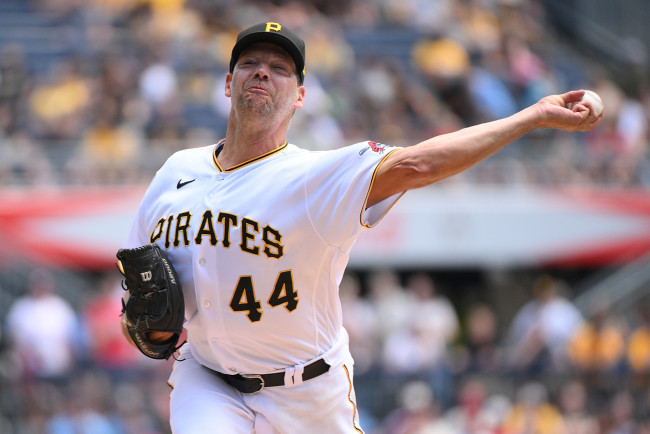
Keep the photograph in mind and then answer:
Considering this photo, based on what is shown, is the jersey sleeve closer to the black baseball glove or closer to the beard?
the beard

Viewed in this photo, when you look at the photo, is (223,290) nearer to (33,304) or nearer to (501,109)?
(33,304)

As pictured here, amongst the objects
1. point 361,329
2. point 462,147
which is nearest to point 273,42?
point 462,147

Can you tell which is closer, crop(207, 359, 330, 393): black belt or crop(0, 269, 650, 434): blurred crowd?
crop(207, 359, 330, 393): black belt

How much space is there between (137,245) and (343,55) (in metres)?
11.2

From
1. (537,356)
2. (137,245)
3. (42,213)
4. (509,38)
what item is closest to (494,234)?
(537,356)

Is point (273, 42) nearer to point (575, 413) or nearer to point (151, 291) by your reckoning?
point (151, 291)

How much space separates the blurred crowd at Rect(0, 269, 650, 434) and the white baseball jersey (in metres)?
5.91

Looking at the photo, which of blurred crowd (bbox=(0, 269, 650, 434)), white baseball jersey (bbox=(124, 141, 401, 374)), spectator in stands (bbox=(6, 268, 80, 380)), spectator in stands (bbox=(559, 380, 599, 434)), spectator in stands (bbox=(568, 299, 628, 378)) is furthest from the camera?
spectator in stands (bbox=(568, 299, 628, 378))

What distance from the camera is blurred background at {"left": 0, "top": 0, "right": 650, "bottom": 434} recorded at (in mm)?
11008

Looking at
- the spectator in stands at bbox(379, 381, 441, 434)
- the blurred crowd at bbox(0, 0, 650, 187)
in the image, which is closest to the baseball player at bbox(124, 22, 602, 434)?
the spectator in stands at bbox(379, 381, 441, 434)

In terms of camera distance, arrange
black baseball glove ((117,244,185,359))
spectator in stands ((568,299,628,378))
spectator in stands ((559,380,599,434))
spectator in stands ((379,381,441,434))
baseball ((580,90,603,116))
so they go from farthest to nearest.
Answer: spectator in stands ((568,299,628,378)) < spectator in stands ((559,380,599,434)) < spectator in stands ((379,381,441,434)) < black baseball glove ((117,244,185,359)) < baseball ((580,90,603,116))

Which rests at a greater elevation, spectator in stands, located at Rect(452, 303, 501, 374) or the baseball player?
the baseball player

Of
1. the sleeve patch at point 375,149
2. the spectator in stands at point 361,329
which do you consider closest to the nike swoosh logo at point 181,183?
the sleeve patch at point 375,149

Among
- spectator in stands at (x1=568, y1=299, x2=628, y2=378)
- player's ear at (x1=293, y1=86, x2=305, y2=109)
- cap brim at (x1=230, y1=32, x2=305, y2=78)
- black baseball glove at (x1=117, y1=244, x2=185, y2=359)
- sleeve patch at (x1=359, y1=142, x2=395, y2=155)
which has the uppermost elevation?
cap brim at (x1=230, y1=32, x2=305, y2=78)
